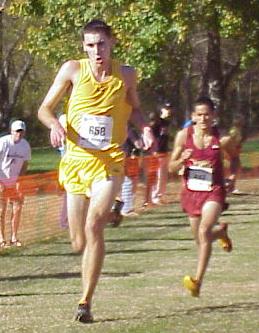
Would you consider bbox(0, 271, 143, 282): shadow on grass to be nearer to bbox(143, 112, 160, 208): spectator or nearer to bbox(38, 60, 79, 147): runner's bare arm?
bbox(38, 60, 79, 147): runner's bare arm

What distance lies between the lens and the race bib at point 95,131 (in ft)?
28.5

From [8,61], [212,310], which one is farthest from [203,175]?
[8,61]

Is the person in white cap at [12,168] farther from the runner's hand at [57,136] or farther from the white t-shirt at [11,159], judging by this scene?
the runner's hand at [57,136]

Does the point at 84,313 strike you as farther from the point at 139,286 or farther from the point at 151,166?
→ the point at 151,166

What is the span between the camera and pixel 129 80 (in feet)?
29.1

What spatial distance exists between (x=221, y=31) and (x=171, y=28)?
2813 mm

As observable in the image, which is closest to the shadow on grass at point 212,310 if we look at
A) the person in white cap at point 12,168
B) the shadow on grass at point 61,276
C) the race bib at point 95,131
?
the race bib at point 95,131

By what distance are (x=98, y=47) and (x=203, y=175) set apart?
→ 1997mm

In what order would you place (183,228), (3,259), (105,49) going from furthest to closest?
1. (183,228)
2. (3,259)
3. (105,49)

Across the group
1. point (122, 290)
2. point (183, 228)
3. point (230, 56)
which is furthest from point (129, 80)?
point (230, 56)

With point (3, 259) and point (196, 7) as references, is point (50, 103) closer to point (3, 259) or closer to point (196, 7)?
point (3, 259)

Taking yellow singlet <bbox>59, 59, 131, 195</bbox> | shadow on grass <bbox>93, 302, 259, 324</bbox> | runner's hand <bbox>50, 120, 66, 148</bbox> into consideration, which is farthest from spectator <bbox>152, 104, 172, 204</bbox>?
runner's hand <bbox>50, 120, 66, 148</bbox>

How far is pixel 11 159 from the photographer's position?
16516 millimetres

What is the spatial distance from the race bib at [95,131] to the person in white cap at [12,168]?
7643mm
